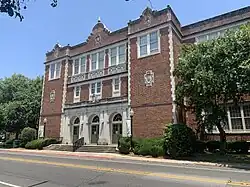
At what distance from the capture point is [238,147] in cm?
1991

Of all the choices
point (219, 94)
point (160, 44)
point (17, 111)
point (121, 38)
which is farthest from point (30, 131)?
point (219, 94)

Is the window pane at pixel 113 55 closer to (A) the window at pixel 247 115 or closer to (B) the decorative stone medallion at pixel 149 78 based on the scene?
(B) the decorative stone medallion at pixel 149 78

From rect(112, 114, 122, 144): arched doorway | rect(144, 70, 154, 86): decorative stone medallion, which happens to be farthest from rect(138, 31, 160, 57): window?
rect(112, 114, 122, 144): arched doorway

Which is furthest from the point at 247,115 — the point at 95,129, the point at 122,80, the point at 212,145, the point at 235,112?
the point at 95,129

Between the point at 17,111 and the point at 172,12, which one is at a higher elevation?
the point at 172,12

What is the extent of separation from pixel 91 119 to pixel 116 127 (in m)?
3.83

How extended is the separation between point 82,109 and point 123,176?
819 inches

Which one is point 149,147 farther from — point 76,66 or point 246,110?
point 76,66

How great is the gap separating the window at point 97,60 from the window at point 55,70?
5953 millimetres

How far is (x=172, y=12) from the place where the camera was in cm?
2586

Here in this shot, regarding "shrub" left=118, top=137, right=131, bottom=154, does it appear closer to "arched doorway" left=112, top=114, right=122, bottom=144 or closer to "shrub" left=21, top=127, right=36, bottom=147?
"arched doorway" left=112, top=114, right=122, bottom=144

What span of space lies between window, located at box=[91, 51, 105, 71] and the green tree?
523 inches

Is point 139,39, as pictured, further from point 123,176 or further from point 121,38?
point 123,176

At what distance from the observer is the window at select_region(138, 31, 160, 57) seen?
2550 cm
